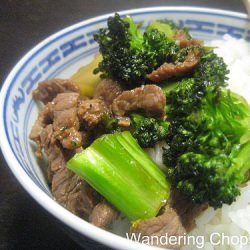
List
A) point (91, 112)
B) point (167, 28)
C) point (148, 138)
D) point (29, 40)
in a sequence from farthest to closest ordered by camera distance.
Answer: point (29, 40) < point (167, 28) < point (91, 112) < point (148, 138)

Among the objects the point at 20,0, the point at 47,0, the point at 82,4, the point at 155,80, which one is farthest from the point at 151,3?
the point at 155,80

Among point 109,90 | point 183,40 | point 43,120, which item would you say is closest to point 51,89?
point 43,120

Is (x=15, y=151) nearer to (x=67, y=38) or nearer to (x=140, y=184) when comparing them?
(x=140, y=184)

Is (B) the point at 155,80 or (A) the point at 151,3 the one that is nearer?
(B) the point at 155,80

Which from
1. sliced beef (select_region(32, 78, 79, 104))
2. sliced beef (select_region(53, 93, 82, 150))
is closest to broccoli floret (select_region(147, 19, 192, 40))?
sliced beef (select_region(32, 78, 79, 104))

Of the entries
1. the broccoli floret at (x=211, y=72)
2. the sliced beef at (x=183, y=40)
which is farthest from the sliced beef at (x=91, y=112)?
the sliced beef at (x=183, y=40)

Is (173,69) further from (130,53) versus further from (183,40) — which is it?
(183,40)

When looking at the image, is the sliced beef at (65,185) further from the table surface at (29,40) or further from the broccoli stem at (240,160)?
the broccoli stem at (240,160)
